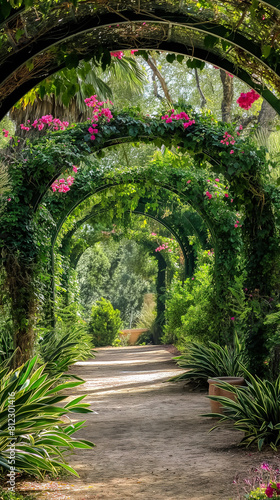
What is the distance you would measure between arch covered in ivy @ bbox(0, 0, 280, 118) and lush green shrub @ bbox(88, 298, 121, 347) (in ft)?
43.7

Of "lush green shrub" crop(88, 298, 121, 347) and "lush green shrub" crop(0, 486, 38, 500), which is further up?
"lush green shrub" crop(88, 298, 121, 347)

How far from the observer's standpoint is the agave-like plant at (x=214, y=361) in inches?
247

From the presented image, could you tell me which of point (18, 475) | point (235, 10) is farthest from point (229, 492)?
point (235, 10)

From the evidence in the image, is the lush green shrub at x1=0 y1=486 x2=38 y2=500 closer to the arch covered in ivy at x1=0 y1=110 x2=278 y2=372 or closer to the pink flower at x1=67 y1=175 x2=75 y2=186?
the arch covered in ivy at x1=0 y1=110 x2=278 y2=372

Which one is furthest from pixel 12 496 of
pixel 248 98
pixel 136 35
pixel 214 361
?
pixel 214 361

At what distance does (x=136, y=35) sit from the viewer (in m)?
3.31

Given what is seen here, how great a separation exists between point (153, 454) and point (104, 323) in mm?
12680

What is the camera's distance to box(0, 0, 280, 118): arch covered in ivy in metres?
2.79

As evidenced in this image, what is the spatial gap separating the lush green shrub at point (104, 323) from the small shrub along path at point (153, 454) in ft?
30.3

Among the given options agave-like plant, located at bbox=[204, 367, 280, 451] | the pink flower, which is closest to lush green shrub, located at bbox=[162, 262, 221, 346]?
the pink flower

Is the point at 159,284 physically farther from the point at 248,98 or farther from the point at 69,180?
the point at 248,98

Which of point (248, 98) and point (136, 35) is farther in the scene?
point (248, 98)

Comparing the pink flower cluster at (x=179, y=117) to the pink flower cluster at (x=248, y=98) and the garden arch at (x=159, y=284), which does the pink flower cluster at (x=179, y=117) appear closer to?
the pink flower cluster at (x=248, y=98)

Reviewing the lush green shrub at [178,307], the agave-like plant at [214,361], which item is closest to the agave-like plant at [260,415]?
the agave-like plant at [214,361]
